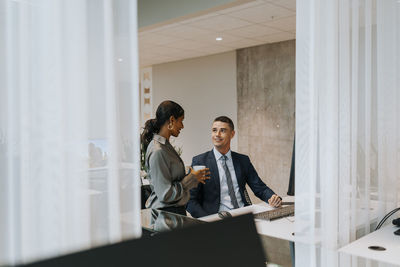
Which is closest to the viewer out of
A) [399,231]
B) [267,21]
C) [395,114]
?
[399,231]

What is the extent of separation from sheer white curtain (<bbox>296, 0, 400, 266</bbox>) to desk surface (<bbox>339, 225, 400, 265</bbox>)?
7 cm

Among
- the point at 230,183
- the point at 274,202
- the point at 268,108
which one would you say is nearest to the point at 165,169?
the point at 230,183

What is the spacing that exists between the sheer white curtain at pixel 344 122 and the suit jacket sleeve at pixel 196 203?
108 centimetres

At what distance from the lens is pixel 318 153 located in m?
1.77

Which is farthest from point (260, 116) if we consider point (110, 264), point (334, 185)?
point (110, 264)

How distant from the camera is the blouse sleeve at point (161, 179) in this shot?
2.24 meters

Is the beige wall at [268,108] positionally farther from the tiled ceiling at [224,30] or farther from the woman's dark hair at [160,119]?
the woman's dark hair at [160,119]

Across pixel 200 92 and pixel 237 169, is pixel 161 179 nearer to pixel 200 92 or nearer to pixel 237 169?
pixel 237 169

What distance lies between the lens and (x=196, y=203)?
2.85m

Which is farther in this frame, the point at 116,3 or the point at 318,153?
the point at 318,153

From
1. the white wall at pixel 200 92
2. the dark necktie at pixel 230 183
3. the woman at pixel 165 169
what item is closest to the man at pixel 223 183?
the dark necktie at pixel 230 183

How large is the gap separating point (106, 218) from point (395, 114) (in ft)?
5.92

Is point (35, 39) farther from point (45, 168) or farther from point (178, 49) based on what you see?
point (178, 49)

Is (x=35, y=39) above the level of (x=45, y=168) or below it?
above
